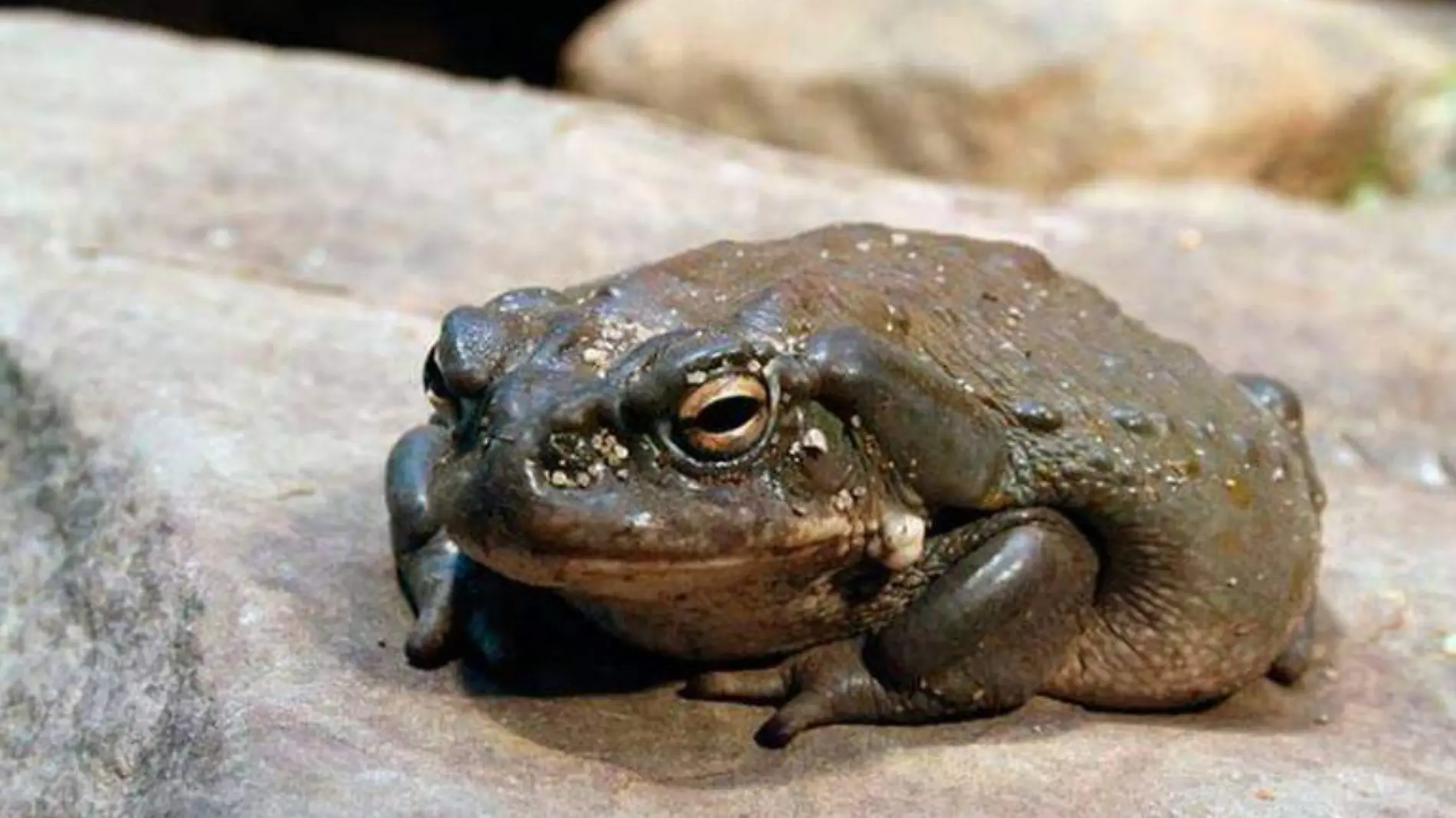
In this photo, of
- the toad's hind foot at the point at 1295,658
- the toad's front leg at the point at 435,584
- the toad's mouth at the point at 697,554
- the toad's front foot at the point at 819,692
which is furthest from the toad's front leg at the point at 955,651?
the toad's hind foot at the point at 1295,658

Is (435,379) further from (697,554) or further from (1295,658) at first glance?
(1295,658)

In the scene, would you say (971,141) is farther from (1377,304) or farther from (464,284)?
(464,284)

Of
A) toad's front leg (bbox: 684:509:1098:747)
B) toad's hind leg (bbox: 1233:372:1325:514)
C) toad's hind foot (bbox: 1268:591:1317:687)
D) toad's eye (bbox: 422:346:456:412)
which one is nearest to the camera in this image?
toad's eye (bbox: 422:346:456:412)

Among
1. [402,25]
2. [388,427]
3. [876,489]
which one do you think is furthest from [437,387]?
[402,25]

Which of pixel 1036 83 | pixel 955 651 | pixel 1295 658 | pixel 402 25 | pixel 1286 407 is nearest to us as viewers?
pixel 955 651

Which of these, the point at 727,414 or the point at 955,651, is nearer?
the point at 727,414

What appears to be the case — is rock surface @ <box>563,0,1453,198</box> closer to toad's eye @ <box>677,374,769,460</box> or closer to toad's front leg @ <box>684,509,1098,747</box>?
toad's front leg @ <box>684,509,1098,747</box>

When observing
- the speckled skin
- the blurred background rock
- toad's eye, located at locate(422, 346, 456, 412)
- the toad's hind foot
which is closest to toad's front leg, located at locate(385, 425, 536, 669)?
the speckled skin

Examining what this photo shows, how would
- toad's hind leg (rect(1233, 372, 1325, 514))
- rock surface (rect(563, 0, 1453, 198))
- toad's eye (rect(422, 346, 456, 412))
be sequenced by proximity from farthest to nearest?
rock surface (rect(563, 0, 1453, 198)) → toad's hind leg (rect(1233, 372, 1325, 514)) → toad's eye (rect(422, 346, 456, 412))
